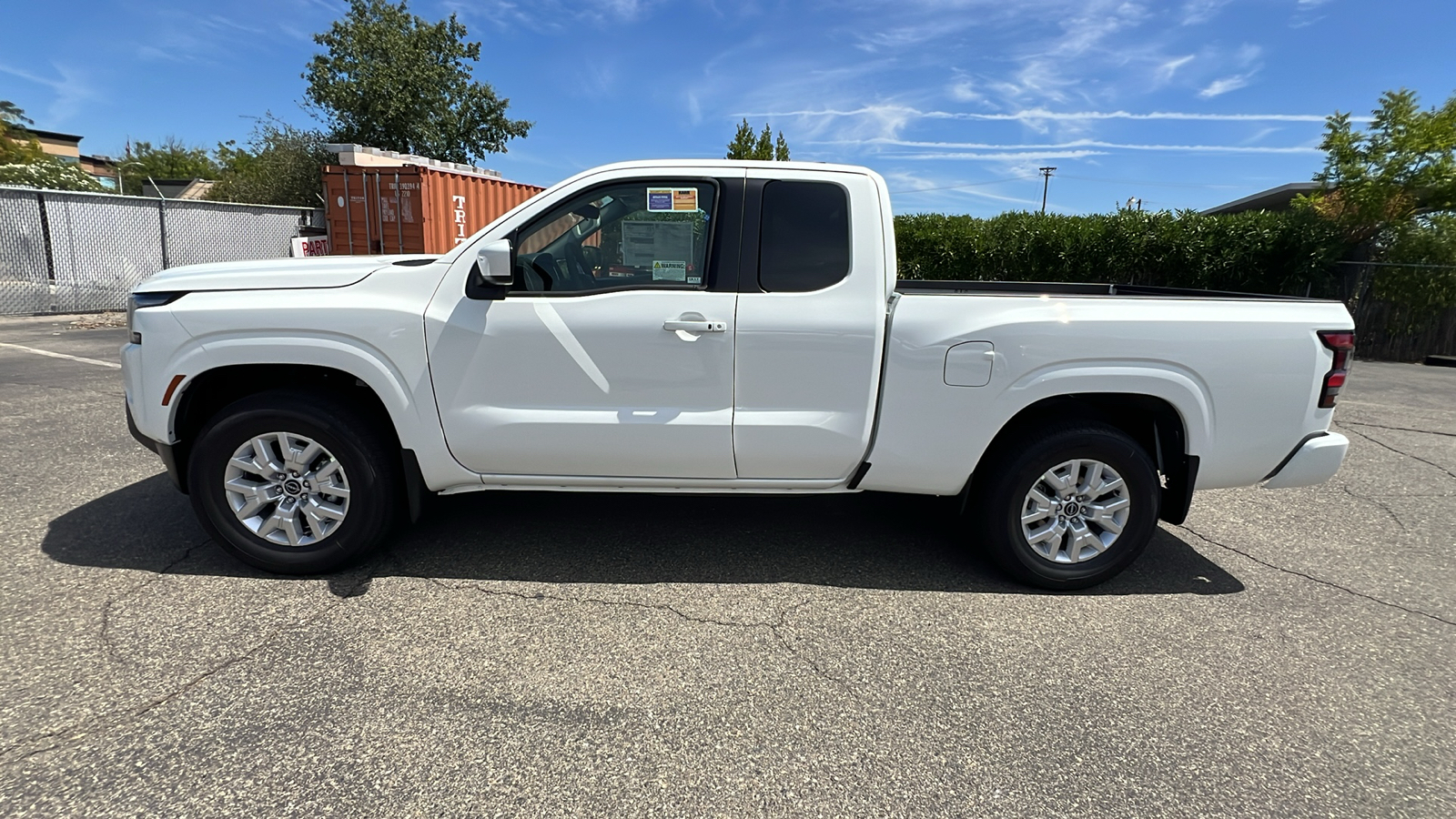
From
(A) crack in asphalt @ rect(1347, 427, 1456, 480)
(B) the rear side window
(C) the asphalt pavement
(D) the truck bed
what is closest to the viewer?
(C) the asphalt pavement

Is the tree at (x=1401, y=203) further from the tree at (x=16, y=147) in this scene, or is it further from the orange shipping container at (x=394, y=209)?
the tree at (x=16, y=147)

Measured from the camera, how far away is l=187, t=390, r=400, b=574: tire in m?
3.62

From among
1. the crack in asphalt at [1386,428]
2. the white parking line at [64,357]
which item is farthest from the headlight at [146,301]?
the crack in asphalt at [1386,428]

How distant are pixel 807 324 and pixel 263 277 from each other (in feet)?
8.12

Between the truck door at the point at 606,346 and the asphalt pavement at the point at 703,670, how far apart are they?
0.66 m

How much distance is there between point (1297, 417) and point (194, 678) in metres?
4.64

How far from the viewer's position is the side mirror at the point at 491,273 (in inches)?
133

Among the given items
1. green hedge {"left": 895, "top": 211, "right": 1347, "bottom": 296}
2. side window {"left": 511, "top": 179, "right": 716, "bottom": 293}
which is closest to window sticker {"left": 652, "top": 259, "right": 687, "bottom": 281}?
side window {"left": 511, "top": 179, "right": 716, "bottom": 293}

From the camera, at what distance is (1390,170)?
13156mm

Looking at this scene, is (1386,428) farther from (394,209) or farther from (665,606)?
(394,209)

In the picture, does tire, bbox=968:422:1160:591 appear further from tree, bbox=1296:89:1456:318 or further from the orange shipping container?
tree, bbox=1296:89:1456:318

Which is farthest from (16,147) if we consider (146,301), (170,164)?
(146,301)

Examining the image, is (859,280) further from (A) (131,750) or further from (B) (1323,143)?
(B) (1323,143)

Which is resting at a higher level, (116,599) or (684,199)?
(684,199)
